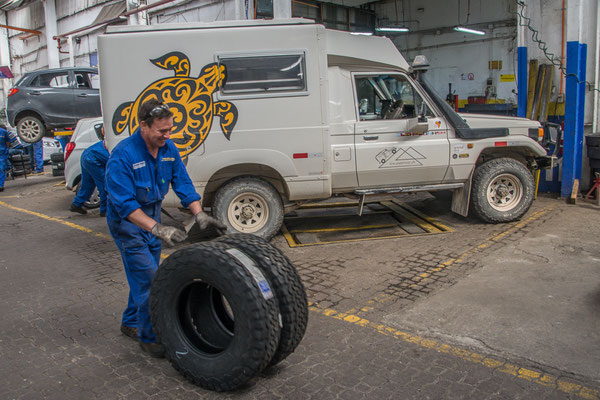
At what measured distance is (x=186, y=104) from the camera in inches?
255

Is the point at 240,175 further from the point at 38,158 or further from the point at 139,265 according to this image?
the point at 38,158

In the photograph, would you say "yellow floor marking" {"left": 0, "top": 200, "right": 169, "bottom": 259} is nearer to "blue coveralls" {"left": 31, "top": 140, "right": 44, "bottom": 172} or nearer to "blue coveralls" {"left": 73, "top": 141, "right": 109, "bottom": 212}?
"blue coveralls" {"left": 73, "top": 141, "right": 109, "bottom": 212}

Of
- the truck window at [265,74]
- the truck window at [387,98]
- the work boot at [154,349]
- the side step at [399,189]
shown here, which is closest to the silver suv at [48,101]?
the truck window at [265,74]

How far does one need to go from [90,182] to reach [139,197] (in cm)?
594

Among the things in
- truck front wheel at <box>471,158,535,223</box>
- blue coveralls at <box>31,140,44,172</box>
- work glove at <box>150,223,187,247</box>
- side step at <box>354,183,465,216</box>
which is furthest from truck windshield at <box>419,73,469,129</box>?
blue coveralls at <box>31,140,44,172</box>

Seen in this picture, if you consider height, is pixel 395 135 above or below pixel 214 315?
above

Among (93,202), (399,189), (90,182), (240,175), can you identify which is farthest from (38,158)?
(399,189)

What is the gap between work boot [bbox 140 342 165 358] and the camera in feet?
12.5

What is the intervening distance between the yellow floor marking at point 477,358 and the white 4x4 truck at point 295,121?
2.63 m

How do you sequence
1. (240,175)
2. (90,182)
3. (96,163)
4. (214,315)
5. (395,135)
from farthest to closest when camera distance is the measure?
(90,182), (96,163), (395,135), (240,175), (214,315)

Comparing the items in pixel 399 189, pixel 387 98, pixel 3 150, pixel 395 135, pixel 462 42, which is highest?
pixel 462 42

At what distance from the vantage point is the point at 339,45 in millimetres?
6777

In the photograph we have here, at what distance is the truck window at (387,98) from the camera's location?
695 centimetres

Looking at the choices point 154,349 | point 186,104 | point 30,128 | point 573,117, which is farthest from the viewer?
point 30,128
